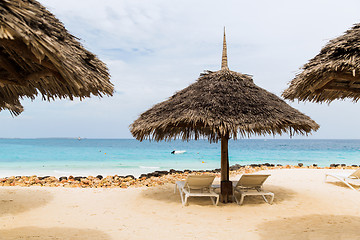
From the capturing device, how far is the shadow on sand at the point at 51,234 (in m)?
3.74

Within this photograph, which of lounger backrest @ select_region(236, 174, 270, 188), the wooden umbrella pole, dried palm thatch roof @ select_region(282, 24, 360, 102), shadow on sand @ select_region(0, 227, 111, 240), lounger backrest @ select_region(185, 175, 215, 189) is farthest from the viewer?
the wooden umbrella pole

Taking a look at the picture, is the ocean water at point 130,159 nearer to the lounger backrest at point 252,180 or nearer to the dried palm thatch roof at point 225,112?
the dried palm thatch roof at point 225,112

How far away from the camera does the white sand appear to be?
3939 mm

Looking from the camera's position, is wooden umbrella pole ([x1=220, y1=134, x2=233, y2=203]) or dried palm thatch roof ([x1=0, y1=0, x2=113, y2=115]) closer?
dried palm thatch roof ([x1=0, y1=0, x2=113, y2=115])

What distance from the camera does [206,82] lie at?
6.19 metres

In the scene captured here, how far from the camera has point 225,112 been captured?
5.35m

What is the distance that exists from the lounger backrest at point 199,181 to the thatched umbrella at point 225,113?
376 mm

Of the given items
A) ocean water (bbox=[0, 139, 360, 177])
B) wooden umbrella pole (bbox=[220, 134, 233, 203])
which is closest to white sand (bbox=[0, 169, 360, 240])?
wooden umbrella pole (bbox=[220, 134, 233, 203])

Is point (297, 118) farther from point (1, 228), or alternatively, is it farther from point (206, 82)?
point (1, 228)

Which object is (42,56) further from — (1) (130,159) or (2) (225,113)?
(1) (130,159)

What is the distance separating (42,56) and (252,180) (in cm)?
466

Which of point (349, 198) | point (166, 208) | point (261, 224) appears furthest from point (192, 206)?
point (349, 198)

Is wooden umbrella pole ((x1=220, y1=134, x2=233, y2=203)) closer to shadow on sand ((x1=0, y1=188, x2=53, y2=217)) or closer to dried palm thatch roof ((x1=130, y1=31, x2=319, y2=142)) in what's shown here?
dried palm thatch roof ((x1=130, y1=31, x2=319, y2=142))

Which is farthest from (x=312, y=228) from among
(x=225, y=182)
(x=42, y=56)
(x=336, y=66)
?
(x=42, y=56)
